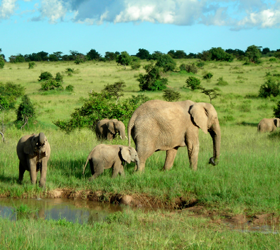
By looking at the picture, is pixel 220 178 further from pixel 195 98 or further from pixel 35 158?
pixel 195 98

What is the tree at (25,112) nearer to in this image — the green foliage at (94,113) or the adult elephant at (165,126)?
the green foliage at (94,113)

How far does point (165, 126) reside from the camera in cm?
768

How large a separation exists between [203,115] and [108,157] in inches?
85.4

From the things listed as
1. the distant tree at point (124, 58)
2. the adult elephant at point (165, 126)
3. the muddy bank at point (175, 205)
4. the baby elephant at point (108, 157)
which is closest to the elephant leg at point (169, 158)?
the adult elephant at point (165, 126)

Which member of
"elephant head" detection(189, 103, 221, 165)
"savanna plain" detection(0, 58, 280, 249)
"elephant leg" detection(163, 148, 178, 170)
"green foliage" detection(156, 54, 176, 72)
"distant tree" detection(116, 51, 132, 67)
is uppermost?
"distant tree" detection(116, 51, 132, 67)

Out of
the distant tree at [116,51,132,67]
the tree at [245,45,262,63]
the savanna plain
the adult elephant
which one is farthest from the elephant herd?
the tree at [245,45,262,63]

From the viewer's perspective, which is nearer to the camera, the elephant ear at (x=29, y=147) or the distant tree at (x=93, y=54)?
the elephant ear at (x=29, y=147)

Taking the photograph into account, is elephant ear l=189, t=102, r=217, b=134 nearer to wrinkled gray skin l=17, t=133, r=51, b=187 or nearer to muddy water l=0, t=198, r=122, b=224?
muddy water l=0, t=198, r=122, b=224

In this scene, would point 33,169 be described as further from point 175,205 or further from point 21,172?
point 175,205

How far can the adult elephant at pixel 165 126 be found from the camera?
766 cm

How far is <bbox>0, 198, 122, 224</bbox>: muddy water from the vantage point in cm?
591

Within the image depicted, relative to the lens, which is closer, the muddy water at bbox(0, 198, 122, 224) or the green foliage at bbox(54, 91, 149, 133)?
the muddy water at bbox(0, 198, 122, 224)

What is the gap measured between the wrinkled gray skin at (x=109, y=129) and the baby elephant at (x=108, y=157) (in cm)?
400

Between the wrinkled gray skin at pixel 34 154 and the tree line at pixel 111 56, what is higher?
the tree line at pixel 111 56
